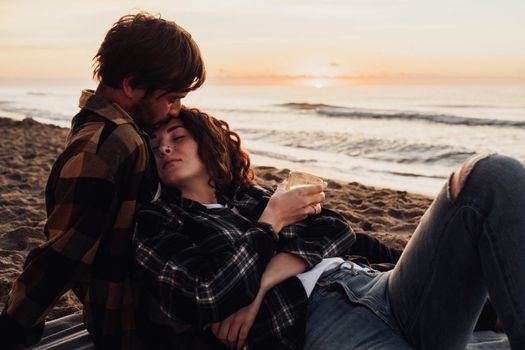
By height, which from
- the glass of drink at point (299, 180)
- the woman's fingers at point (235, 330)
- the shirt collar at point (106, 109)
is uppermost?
the shirt collar at point (106, 109)

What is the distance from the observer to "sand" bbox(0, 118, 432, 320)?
4.24 m

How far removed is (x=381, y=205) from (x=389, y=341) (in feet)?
13.7

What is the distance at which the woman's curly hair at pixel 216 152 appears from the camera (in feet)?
9.25

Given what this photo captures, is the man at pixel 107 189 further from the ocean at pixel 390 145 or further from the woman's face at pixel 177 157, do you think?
the ocean at pixel 390 145

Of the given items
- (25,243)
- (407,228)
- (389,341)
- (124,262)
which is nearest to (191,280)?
(124,262)

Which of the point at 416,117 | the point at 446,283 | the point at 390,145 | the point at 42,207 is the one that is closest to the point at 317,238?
the point at 446,283

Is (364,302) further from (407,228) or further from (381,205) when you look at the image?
(381,205)

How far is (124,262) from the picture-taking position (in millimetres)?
2398

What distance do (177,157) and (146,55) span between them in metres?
0.50

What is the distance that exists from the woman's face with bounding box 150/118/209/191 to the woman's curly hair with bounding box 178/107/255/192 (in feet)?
0.11

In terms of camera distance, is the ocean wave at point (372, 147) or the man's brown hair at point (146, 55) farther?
the ocean wave at point (372, 147)

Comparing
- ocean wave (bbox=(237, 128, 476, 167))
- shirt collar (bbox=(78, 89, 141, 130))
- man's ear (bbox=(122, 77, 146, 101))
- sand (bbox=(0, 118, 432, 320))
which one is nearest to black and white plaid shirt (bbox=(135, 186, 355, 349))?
shirt collar (bbox=(78, 89, 141, 130))

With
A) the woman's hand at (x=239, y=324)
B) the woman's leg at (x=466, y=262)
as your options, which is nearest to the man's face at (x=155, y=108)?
the woman's hand at (x=239, y=324)

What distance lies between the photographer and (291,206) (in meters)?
2.53
